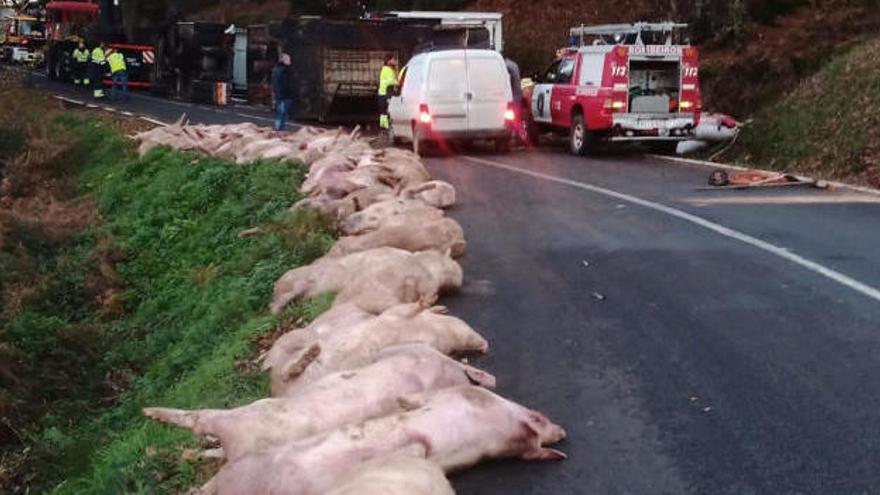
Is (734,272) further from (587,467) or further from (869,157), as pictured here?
(869,157)

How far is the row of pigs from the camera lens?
4.54 metres

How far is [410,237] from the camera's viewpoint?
9.09 m

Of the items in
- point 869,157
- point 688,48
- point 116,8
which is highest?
point 116,8

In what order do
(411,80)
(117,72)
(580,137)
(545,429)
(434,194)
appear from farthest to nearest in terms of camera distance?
(117,72) < (411,80) < (580,137) < (434,194) < (545,429)

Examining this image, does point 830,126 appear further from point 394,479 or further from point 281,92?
point 394,479

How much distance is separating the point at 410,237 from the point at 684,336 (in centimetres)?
265

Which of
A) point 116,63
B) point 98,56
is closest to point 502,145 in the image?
point 116,63

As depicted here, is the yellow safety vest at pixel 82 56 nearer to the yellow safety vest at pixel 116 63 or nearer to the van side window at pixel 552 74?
the yellow safety vest at pixel 116 63

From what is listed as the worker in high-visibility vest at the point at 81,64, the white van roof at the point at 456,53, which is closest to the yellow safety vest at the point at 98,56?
the worker in high-visibility vest at the point at 81,64

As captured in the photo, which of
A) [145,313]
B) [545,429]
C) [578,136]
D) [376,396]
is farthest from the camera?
[578,136]

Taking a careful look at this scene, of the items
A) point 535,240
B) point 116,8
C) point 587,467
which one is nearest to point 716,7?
point 535,240

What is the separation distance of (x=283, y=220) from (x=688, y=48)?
1042 centimetres

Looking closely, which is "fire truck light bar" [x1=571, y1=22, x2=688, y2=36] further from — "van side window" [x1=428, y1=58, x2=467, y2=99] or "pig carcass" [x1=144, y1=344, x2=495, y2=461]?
"pig carcass" [x1=144, y1=344, x2=495, y2=461]

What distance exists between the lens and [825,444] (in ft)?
17.9
